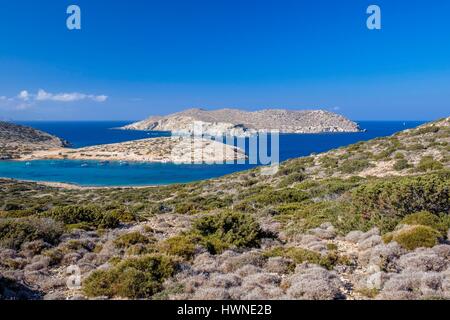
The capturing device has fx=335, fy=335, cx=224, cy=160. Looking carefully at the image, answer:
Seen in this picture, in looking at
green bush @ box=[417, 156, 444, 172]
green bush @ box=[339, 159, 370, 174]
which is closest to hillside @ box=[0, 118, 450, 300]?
green bush @ box=[417, 156, 444, 172]

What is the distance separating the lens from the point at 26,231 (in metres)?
11.2

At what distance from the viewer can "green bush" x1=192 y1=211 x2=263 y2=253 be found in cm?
1094

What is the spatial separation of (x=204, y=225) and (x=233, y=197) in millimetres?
14665

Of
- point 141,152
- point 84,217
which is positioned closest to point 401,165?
point 84,217

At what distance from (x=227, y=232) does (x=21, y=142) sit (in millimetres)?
142629

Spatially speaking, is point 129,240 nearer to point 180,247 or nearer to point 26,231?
point 180,247

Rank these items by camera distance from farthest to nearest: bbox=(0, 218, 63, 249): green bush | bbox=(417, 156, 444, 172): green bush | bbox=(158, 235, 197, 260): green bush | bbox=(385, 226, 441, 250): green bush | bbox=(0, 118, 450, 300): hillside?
bbox=(417, 156, 444, 172): green bush → bbox=(0, 218, 63, 249): green bush → bbox=(158, 235, 197, 260): green bush → bbox=(385, 226, 441, 250): green bush → bbox=(0, 118, 450, 300): hillside

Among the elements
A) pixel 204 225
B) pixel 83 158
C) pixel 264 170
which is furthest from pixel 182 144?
pixel 204 225

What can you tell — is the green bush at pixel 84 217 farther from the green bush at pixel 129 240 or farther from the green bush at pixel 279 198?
the green bush at pixel 279 198

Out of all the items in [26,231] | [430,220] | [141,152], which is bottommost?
[141,152]

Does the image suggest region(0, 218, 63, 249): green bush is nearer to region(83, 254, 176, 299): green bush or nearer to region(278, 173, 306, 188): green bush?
region(83, 254, 176, 299): green bush

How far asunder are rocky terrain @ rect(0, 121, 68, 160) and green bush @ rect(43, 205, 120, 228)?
3979 inches
